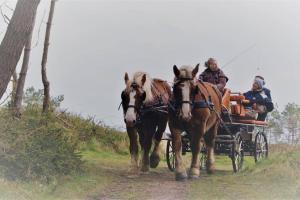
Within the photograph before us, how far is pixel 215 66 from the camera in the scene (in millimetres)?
9695

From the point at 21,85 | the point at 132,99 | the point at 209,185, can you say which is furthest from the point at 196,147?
the point at 21,85

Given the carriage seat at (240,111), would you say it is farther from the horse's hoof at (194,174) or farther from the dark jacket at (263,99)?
the horse's hoof at (194,174)

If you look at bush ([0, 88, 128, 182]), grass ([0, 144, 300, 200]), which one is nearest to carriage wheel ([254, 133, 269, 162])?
grass ([0, 144, 300, 200])

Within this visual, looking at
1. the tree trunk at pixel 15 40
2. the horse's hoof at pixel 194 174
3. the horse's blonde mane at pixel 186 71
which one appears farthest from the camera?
the horse's hoof at pixel 194 174

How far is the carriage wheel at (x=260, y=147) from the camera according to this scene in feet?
33.0

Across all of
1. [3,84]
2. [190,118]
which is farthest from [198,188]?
[3,84]

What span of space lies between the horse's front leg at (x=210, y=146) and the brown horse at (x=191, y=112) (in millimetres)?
18

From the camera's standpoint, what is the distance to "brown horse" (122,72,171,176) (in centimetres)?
779

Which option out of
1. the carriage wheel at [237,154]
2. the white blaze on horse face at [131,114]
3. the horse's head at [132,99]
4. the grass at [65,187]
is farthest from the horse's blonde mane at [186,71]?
the carriage wheel at [237,154]

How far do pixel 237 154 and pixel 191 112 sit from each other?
1.90m

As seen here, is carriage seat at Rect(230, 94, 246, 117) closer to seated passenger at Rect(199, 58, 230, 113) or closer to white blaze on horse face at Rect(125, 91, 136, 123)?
seated passenger at Rect(199, 58, 230, 113)

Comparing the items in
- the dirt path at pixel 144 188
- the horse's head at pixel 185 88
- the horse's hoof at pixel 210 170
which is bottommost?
the dirt path at pixel 144 188

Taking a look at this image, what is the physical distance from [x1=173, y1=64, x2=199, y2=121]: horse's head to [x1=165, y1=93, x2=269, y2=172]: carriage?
1743 mm

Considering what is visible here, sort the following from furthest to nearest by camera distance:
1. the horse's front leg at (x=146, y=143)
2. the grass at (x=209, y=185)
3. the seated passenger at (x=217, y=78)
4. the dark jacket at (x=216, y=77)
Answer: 1. the dark jacket at (x=216, y=77)
2. the seated passenger at (x=217, y=78)
3. the horse's front leg at (x=146, y=143)
4. the grass at (x=209, y=185)
